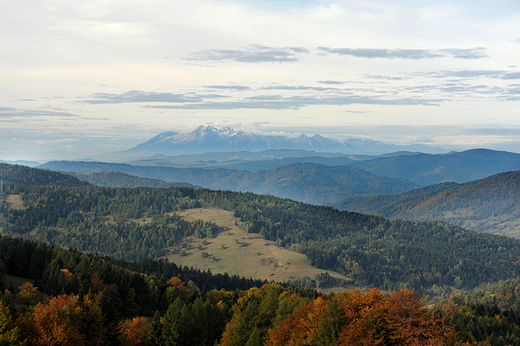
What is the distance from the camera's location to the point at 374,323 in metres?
67.2

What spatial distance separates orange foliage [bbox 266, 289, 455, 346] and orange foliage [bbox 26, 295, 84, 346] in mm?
38783

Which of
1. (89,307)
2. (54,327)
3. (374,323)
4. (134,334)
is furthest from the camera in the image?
(134,334)

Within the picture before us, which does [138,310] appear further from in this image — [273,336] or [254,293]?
[273,336]

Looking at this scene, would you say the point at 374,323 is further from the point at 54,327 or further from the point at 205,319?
the point at 54,327

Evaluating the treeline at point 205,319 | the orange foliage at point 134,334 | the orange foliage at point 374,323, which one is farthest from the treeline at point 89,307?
the orange foliage at point 374,323

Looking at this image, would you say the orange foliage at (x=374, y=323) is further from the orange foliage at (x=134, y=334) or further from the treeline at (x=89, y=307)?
the orange foliage at (x=134, y=334)

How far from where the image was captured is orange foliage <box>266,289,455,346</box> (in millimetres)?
62028

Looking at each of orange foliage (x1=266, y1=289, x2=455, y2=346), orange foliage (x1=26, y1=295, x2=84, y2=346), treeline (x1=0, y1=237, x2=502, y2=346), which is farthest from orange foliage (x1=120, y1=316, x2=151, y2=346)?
orange foliage (x1=266, y1=289, x2=455, y2=346)

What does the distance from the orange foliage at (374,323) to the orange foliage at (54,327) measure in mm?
38783

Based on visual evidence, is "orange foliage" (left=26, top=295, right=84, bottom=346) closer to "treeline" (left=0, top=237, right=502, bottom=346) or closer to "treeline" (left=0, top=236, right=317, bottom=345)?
"treeline" (left=0, top=236, right=317, bottom=345)

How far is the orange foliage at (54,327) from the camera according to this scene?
76875mm

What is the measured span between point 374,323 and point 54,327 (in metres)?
53.8

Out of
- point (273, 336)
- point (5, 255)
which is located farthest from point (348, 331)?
point (5, 255)

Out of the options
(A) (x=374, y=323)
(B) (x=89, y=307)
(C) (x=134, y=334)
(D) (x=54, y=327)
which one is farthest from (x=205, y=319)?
(A) (x=374, y=323)
